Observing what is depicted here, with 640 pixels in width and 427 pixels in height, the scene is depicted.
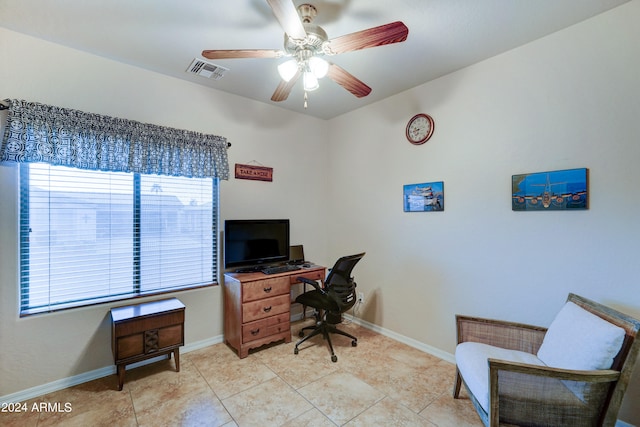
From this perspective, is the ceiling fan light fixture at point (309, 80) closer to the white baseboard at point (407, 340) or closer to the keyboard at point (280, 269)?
the keyboard at point (280, 269)

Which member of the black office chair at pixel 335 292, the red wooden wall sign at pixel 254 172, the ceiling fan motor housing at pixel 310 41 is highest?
the ceiling fan motor housing at pixel 310 41

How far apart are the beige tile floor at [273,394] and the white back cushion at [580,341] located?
71 cm

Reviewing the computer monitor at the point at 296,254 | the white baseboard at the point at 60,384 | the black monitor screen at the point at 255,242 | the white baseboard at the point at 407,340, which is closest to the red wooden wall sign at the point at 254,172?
the black monitor screen at the point at 255,242

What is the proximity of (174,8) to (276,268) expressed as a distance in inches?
93.9

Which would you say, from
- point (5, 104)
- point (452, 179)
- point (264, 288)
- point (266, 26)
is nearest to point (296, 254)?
point (264, 288)

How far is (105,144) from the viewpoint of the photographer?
233 centimetres

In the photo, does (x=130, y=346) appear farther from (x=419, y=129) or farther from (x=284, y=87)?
(x=419, y=129)

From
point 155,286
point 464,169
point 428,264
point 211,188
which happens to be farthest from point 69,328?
point 464,169

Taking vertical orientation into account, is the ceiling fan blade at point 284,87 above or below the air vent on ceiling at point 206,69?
below

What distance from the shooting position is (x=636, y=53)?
176cm

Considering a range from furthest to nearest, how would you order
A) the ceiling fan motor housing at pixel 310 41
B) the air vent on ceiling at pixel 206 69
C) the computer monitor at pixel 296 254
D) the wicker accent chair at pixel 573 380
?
the computer monitor at pixel 296 254 → the air vent on ceiling at pixel 206 69 → the ceiling fan motor housing at pixel 310 41 → the wicker accent chair at pixel 573 380

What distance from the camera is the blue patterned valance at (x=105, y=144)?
2.00 m

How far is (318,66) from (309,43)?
144 millimetres

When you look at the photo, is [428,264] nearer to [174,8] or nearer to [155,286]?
[155,286]
